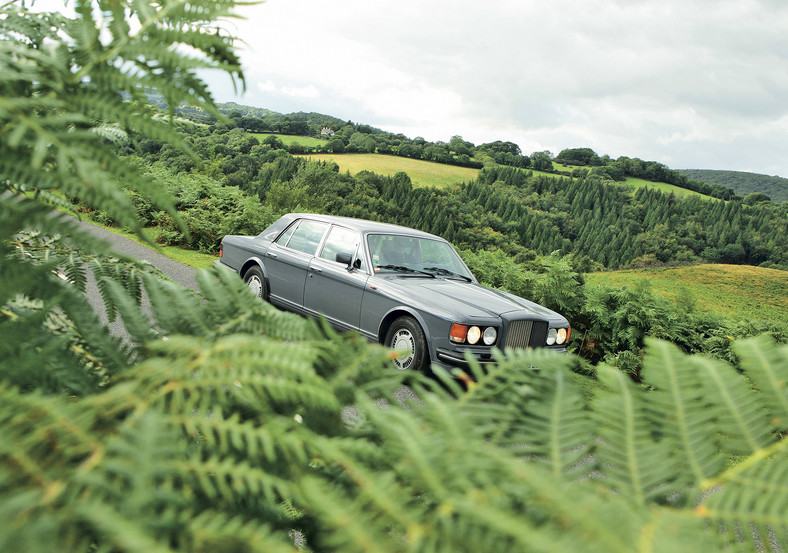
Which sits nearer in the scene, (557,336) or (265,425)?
(265,425)

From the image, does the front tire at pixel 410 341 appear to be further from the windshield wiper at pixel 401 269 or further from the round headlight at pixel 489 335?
the windshield wiper at pixel 401 269

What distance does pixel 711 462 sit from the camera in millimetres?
638

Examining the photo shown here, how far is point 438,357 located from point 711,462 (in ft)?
16.6

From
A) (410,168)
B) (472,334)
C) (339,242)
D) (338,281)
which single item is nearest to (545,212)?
(410,168)

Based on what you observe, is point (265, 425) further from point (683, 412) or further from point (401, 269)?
point (401, 269)

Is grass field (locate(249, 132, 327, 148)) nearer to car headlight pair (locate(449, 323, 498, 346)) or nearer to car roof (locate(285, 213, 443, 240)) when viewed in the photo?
car roof (locate(285, 213, 443, 240))

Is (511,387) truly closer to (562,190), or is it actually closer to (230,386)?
(230,386)

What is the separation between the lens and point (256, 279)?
8305 millimetres

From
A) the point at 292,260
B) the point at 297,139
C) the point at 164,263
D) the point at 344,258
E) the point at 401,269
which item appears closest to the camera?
the point at 344,258

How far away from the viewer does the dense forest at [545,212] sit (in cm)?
5388

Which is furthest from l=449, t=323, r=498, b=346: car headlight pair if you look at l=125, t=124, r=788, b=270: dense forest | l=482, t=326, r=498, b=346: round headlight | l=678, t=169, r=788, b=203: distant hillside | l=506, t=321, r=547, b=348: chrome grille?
l=678, t=169, r=788, b=203: distant hillside

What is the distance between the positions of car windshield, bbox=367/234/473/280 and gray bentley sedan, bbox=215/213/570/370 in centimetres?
2

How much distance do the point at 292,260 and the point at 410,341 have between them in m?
2.62

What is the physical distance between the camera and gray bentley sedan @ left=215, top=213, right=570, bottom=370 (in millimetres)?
5637
